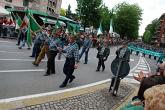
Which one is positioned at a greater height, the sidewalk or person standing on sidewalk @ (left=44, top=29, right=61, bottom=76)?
person standing on sidewalk @ (left=44, top=29, right=61, bottom=76)

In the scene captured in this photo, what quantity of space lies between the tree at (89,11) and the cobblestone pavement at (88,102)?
5038 cm

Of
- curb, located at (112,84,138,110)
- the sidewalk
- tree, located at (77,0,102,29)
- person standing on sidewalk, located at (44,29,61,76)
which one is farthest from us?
tree, located at (77,0,102,29)

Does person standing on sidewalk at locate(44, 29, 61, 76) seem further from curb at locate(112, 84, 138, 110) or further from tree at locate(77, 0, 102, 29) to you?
tree at locate(77, 0, 102, 29)

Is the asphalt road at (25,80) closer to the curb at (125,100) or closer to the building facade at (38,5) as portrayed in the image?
the curb at (125,100)

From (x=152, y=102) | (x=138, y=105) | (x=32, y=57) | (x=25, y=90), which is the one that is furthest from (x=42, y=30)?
(x=152, y=102)

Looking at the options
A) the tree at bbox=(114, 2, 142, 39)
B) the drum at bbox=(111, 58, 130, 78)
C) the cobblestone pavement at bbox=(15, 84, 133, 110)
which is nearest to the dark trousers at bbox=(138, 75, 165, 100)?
the cobblestone pavement at bbox=(15, 84, 133, 110)

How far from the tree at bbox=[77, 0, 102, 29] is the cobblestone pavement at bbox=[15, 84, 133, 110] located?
5038 centimetres

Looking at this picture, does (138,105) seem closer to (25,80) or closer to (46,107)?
(46,107)

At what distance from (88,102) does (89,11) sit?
52.8m

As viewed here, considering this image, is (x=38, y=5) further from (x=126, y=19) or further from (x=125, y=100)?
(x=125, y=100)

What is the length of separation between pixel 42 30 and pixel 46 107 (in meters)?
8.43

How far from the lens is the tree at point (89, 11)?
61.1 m

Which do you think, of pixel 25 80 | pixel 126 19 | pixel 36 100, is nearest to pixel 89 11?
pixel 126 19

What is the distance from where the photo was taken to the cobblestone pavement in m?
8.10
